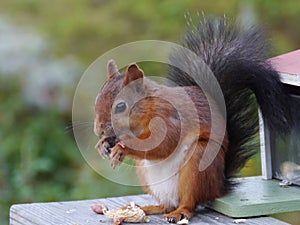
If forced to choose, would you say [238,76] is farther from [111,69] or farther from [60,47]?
[60,47]

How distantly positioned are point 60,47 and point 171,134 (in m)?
3.02

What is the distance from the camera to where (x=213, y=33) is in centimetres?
209

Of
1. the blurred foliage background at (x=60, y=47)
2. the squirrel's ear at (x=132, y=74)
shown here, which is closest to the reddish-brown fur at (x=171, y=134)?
the squirrel's ear at (x=132, y=74)

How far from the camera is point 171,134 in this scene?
1855 mm

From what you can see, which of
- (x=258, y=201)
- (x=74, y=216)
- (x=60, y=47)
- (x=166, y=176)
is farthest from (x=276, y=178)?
(x=60, y=47)

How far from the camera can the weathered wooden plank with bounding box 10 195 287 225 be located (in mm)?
1858

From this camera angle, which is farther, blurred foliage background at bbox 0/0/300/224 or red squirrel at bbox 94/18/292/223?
blurred foliage background at bbox 0/0/300/224

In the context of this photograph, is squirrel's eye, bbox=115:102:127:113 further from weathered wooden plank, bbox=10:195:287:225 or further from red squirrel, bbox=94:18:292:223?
weathered wooden plank, bbox=10:195:287:225

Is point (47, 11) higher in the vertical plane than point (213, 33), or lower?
higher

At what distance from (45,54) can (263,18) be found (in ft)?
3.85

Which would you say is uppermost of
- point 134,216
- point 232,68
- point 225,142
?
point 232,68

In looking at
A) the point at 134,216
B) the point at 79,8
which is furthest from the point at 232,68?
the point at 79,8

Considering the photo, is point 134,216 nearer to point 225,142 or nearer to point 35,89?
point 225,142

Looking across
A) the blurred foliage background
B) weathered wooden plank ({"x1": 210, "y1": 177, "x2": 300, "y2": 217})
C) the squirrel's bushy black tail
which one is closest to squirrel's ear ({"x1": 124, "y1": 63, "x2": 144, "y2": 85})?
the squirrel's bushy black tail
